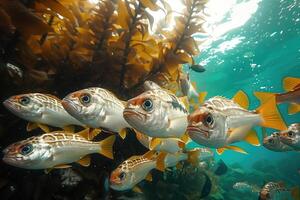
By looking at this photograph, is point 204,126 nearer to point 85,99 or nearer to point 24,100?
point 85,99

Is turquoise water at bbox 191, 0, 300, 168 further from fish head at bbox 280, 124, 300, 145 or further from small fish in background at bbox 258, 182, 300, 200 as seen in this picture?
fish head at bbox 280, 124, 300, 145

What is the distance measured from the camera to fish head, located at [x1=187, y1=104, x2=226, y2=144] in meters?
2.77

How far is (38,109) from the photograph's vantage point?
12.0 feet

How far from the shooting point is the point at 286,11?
814 inches

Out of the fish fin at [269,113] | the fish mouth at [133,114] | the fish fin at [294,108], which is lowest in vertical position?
the fish mouth at [133,114]

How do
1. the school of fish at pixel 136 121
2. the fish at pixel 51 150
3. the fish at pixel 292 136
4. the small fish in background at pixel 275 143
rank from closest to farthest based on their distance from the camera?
the school of fish at pixel 136 121 → the fish at pixel 51 150 → the fish at pixel 292 136 → the small fish in background at pixel 275 143

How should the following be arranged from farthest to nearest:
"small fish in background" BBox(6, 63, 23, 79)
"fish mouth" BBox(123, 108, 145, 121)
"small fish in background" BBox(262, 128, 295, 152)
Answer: "small fish in background" BBox(262, 128, 295, 152) → "small fish in background" BBox(6, 63, 23, 79) → "fish mouth" BBox(123, 108, 145, 121)

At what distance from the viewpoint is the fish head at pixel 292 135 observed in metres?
5.96

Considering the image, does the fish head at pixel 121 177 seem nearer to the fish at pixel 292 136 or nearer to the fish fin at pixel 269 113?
the fish fin at pixel 269 113

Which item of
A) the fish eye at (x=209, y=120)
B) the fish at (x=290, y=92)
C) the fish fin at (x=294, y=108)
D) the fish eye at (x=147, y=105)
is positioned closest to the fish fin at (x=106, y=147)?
the fish eye at (x=147, y=105)

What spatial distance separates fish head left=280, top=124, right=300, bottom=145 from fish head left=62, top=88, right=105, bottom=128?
4.40 m

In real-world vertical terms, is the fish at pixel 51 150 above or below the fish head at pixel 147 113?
below

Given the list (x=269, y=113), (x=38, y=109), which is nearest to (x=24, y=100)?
(x=38, y=109)

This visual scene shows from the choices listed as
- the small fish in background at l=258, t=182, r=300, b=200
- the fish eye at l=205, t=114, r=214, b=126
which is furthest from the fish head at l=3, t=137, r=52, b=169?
the small fish in background at l=258, t=182, r=300, b=200
